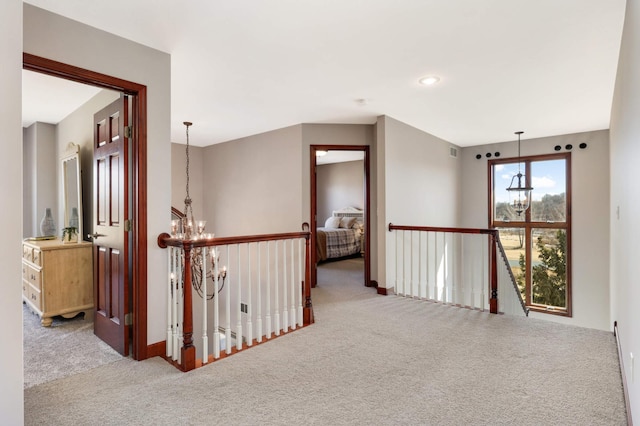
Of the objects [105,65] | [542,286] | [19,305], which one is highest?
[105,65]

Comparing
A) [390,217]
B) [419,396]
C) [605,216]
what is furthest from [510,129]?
[419,396]

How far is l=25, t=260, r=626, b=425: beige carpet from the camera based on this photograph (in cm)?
184

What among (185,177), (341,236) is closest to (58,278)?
(185,177)

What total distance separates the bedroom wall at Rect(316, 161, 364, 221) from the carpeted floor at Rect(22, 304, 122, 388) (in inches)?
271

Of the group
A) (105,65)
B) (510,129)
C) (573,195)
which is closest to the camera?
(105,65)

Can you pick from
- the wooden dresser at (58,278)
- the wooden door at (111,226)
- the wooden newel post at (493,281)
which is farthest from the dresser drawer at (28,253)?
the wooden newel post at (493,281)

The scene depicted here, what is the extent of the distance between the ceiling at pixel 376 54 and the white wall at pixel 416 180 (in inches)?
18.9

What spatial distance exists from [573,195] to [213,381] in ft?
20.6

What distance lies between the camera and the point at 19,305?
1.34 metres

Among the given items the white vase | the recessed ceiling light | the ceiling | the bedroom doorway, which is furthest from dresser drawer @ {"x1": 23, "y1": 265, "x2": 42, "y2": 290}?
the bedroom doorway

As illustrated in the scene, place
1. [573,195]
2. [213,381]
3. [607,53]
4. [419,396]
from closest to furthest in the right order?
[419,396] → [213,381] → [607,53] → [573,195]

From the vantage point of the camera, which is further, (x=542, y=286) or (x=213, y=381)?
(x=542, y=286)

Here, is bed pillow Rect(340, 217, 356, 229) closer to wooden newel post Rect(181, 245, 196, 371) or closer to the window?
the window

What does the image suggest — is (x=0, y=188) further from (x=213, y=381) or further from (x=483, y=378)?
(x=483, y=378)
